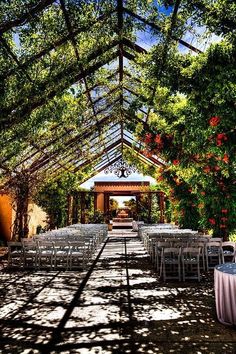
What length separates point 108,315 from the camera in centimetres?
431

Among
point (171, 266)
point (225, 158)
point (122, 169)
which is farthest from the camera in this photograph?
point (122, 169)

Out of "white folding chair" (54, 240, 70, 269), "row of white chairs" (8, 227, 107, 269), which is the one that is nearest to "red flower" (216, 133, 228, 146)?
"row of white chairs" (8, 227, 107, 269)

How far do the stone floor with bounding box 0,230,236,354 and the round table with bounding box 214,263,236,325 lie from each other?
13 centimetres

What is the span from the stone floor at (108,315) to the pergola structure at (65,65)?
3.50 m

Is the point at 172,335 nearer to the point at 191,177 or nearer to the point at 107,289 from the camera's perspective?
the point at 107,289

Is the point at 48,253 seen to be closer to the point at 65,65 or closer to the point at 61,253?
the point at 61,253

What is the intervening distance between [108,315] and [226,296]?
160 cm

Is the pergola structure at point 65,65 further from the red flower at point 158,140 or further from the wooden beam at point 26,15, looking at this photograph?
the red flower at point 158,140

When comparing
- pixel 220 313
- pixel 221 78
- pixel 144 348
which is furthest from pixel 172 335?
pixel 221 78

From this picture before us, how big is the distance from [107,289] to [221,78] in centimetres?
403

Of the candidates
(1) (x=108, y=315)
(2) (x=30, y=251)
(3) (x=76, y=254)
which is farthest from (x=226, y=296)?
(2) (x=30, y=251)

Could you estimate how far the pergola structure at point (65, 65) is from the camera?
509 centimetres

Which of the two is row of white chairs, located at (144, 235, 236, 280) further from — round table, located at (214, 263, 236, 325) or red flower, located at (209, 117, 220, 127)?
red flower, located at (209, 117, 220, 127)

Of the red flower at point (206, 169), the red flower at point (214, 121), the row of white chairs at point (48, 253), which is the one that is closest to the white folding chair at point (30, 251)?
the row of white chairs at point (48, 253)
